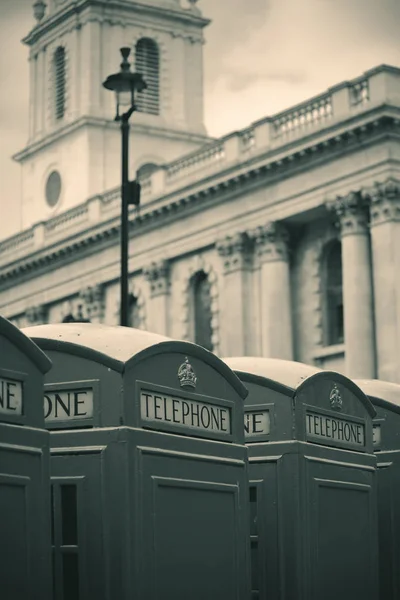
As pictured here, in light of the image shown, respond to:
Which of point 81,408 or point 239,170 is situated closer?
point 81,408

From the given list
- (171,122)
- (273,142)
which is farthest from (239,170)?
(171,122)

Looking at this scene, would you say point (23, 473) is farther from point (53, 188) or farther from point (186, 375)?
point (53, 188)

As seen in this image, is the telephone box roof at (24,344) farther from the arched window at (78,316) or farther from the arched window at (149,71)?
the arched window at (149,71)

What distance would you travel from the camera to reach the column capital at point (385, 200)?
38406mm

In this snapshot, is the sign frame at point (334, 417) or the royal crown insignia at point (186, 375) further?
the sign frame at point (334, 417)

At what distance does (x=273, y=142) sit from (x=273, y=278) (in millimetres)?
4021

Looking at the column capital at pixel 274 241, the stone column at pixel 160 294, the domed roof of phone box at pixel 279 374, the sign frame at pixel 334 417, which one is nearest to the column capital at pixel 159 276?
the stone column at pixel 160 294

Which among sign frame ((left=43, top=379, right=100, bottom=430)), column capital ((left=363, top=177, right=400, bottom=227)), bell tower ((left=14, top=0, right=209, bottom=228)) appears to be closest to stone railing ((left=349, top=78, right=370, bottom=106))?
column capital ((left=363, top=177, right=400, bottom=227))

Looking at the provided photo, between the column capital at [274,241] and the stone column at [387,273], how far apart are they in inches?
181

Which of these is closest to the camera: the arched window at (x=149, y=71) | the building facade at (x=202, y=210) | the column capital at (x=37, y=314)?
the building facade at (x=202, y=210)

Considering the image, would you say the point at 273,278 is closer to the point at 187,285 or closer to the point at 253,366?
the point at 187,285

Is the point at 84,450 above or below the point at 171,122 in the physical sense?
below

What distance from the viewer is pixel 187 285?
154 ft

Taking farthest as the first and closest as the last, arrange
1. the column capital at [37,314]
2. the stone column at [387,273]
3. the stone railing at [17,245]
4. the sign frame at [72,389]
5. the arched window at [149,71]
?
the arched window at [149,71] < the stone railing at [17,245] < the column capital at [37,314] < the stone column at [387,273] < the sign frame at [72,389]
